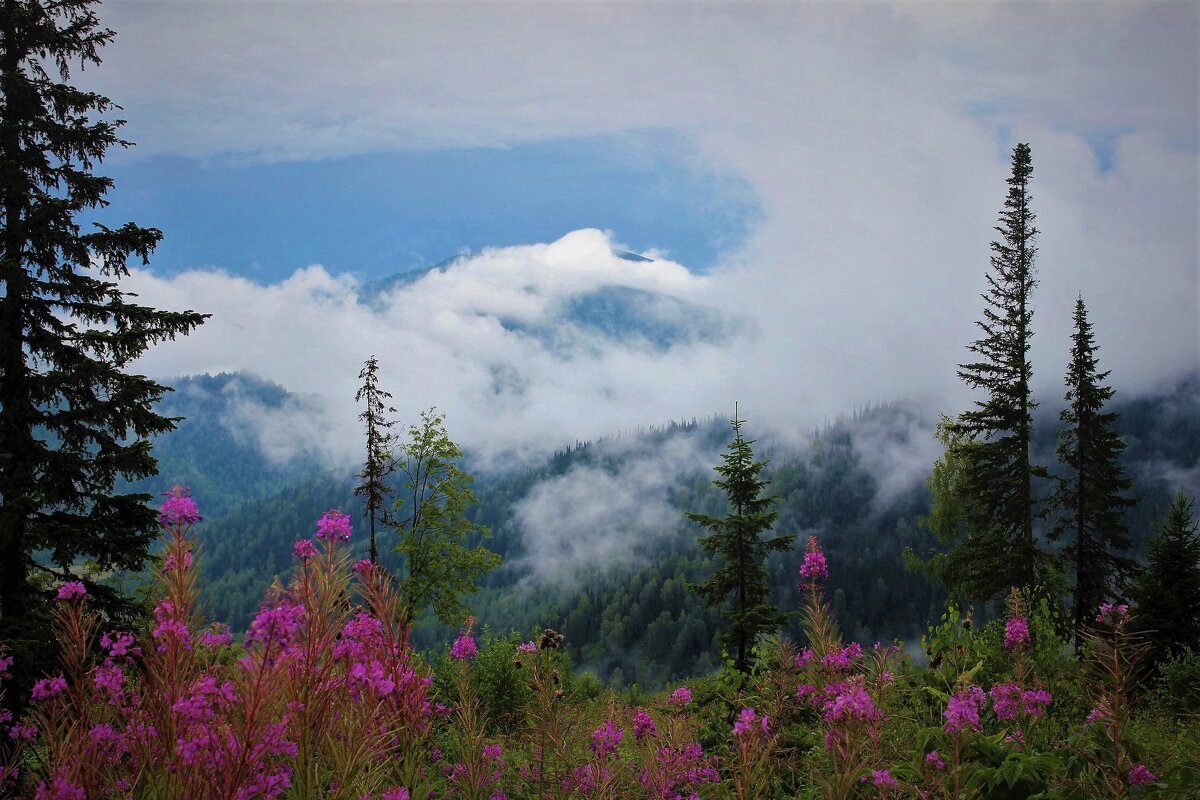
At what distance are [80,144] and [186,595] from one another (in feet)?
43.5

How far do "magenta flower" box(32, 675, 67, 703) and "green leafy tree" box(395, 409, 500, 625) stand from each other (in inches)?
834

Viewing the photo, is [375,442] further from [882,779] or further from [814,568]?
[882,779]

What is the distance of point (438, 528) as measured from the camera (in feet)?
82.7

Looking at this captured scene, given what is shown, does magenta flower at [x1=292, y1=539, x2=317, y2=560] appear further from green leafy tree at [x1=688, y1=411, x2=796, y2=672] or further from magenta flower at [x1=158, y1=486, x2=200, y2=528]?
green leafy tree at [x1=688, y1=411, x2=796, y2=672]

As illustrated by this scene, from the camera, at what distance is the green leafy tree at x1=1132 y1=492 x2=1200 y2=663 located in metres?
19.5

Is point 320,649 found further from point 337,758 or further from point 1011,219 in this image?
point 1011,219

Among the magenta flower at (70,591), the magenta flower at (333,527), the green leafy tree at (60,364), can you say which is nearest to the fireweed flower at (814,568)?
the magenta flower at (333,527)

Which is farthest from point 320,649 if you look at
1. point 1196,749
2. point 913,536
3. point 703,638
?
point 913,536

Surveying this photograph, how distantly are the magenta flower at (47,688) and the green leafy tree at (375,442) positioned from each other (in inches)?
830

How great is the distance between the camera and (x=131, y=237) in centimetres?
1195

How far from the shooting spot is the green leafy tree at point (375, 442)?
78.9 ft

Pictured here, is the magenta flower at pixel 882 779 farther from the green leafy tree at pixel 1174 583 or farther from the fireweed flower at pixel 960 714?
the green leafy tree at pixel 1174 583

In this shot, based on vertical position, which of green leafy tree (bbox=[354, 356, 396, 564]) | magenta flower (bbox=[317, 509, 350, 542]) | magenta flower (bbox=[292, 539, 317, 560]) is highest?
green leafy tree (bbox=[354, 356, 396, 564])

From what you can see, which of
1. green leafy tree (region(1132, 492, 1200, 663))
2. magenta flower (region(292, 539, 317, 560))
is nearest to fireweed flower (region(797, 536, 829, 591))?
magenta flower (region(292, 539, 317, 560))
